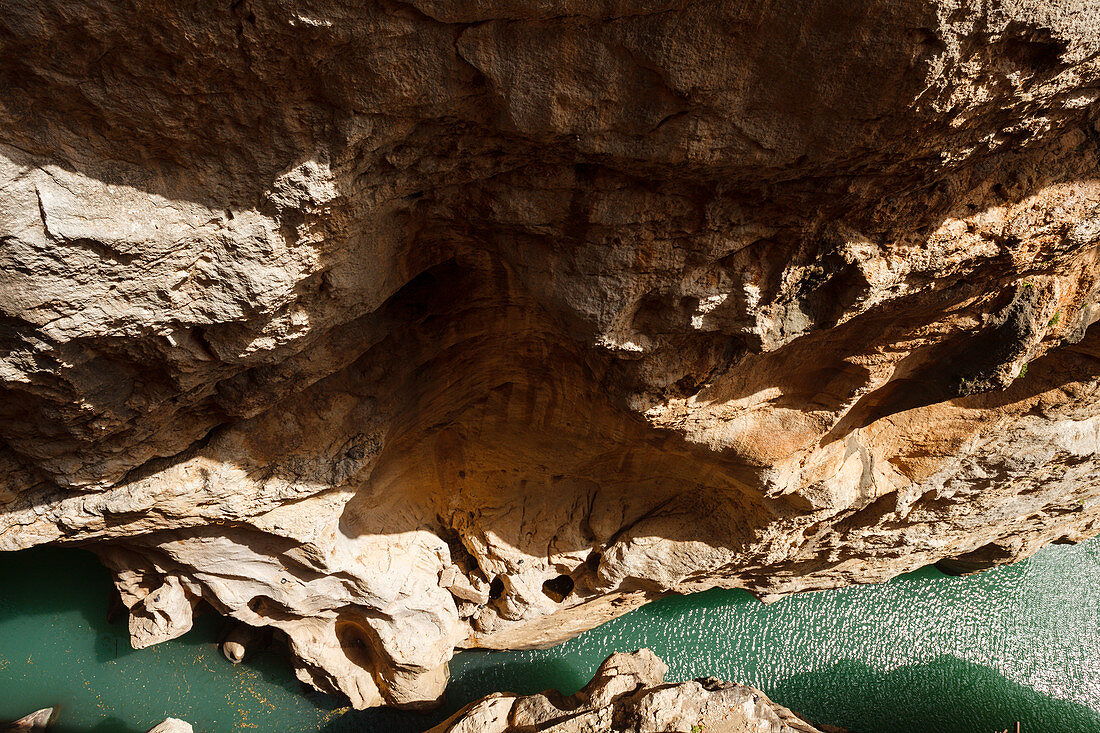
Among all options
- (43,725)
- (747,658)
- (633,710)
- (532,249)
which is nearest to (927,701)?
(747,658)

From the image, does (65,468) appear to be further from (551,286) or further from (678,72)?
(678,72)

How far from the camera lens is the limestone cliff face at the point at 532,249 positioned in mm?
1604

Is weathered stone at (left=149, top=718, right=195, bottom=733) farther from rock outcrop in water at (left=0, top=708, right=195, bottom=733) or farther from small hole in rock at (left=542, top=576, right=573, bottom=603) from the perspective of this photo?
small hole in rock at (left=542, top=576, right=573, bottom=603)

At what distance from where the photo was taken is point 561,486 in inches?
194

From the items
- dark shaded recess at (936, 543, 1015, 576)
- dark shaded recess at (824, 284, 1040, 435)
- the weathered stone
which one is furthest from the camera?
dark shaded recess at (936, 543, 1015, 576)

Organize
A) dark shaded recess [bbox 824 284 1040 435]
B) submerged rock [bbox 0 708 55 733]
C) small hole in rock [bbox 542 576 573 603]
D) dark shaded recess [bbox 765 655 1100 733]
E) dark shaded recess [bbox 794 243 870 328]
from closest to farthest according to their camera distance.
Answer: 1. dark shaded recess [bbox 794 243 870 328]
2. dark shaded recess [bbox 824 284 1040 435]
3. submerged rock [bbox 0 708 55 733]
4. small hole in rock [bbox 542 576 573 603]
5. dark shaded recess [bbox 765 655 1100 733]

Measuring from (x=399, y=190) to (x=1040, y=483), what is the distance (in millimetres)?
5075

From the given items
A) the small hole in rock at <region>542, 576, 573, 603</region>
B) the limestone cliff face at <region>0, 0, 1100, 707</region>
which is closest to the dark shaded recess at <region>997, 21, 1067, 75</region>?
the limestone cliff face at <region>0, 0, 1100, 707</region>

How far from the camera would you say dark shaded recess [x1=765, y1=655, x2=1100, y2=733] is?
6.03m

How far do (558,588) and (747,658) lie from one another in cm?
240

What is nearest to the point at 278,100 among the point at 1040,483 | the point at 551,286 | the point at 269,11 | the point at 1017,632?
Answer: the point at 269,11

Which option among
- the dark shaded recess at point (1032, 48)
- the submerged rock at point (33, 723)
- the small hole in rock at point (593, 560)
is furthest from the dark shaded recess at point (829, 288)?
the submerged rock at point (33, 723)

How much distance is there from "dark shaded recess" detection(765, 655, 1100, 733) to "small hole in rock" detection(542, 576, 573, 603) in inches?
101

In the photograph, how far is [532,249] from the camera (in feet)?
7.88
